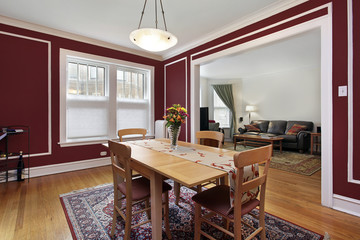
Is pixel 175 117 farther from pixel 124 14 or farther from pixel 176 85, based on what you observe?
pixel 176 85

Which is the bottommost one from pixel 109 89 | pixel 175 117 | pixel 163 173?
pixel 163 173

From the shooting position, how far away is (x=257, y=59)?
500cm

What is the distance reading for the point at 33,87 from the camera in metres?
3.03

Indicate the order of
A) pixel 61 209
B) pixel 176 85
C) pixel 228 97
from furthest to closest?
pixel 228 97
pixel 176 85
pixel 61 209

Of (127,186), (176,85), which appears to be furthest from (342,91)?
(176,85)

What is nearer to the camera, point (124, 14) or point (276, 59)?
point (124, 14)

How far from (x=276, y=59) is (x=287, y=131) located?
234 centimetres

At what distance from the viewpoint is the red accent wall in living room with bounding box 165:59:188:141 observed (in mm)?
4016

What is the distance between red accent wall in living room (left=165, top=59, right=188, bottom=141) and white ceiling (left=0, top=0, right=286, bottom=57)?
859mm

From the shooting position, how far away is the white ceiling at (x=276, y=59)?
3881 mm

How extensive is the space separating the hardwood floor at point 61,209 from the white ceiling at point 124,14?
255 cm

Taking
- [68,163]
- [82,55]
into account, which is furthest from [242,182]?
[82,55]

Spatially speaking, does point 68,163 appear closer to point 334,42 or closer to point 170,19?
point 170,19

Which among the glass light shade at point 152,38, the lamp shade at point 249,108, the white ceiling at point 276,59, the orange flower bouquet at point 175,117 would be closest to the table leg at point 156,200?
the orange flower bouquet at point 175,117
